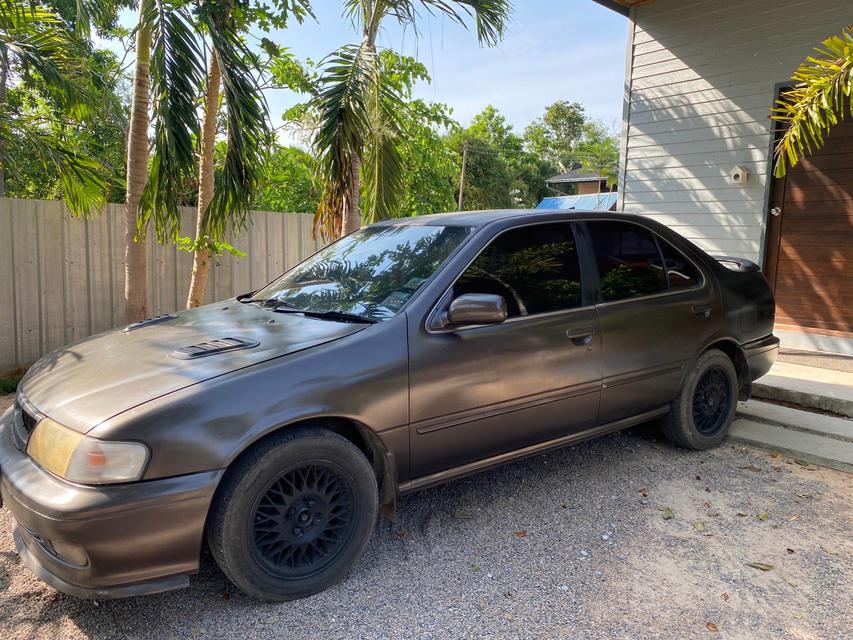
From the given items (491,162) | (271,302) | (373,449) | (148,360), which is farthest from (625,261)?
(491,162)

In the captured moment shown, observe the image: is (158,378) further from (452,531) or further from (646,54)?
(646,54)

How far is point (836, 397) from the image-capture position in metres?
5.04

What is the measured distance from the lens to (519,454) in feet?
11.0

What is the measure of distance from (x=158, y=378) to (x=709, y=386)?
366 centimetres

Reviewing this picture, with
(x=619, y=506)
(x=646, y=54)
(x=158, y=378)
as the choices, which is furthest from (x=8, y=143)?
(x=646, y=54)

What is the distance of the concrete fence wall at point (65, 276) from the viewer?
6113mm

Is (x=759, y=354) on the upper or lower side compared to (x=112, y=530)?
upper

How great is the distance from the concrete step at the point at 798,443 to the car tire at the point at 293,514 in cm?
327

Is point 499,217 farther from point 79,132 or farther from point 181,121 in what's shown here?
point 79,132

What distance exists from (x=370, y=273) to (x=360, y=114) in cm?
362

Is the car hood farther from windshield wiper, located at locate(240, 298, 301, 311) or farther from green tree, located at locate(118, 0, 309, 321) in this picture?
green tree, located at locate(118, 0, 309, 321)

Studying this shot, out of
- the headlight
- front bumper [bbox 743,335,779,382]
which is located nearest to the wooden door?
front bumper [bbox 743,335,779,382]

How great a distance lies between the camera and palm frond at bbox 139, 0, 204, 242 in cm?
500

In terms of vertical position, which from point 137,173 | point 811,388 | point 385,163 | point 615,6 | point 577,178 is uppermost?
point 577,178
